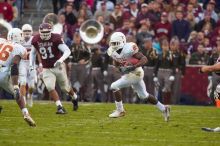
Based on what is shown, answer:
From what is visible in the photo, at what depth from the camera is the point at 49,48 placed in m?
14.4

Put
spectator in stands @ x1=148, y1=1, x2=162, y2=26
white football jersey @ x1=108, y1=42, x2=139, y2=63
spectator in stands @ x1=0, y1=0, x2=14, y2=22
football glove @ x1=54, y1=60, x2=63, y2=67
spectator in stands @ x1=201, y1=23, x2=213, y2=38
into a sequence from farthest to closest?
spectator in stands @ x1=0, y1=0, x2=14, y2=22 < spectator in stands @ x1=148, y1=1, x2=162, y2=26 < spectator in stands @ x1=201, y1=23, x2=213, y2=38 < football glove @ x1=54, y1=60, x2=63, y2=67 < white football jersey @ x1=108, y1=42, x2=139, y2=63

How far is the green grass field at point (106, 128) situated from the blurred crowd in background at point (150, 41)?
2860 mm

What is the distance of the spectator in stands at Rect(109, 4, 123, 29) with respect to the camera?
19562 millimetres

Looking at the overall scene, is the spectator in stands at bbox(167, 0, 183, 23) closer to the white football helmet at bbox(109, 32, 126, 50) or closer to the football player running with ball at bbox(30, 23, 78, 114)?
the football player running with ball at bbox(30, 23, 78, 114)

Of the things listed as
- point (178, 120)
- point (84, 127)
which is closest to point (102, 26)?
point (178, 120)

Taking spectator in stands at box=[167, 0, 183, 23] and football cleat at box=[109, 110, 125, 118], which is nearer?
football cleat at box=[109, 110, 125, 118]

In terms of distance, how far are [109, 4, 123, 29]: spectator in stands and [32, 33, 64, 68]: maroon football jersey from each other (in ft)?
17.2

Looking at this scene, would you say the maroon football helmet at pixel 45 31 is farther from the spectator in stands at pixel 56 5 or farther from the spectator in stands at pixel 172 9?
the spectator in stands at pixel 56 5

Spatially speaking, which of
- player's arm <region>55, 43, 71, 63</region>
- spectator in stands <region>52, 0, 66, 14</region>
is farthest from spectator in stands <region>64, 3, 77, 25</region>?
player's arm <region>55, 43, 71, 63</region>

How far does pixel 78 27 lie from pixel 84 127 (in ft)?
25.4

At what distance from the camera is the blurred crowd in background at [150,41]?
60.2 ft

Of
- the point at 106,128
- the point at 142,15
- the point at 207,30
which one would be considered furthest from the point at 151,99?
the point at 142,15

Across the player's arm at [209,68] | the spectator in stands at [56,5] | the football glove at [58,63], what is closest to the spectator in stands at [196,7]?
the spectator in stands at [56,5]

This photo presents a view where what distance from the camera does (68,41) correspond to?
19.3 meters
